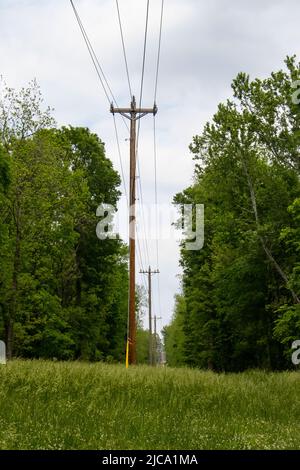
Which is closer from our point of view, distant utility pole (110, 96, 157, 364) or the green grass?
the green grass

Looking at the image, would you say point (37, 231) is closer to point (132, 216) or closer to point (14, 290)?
point (14, 290)

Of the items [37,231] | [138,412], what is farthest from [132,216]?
[138,412]

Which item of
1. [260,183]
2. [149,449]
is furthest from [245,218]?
[149,449]

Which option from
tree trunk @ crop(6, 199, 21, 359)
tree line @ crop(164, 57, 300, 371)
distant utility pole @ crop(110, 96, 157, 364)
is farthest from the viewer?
tree line @ crop(164, 57, 300, 371)

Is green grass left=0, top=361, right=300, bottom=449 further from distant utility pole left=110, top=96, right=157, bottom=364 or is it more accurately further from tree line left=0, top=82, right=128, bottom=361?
tree line left=0, top=82, right=128, bottom=361

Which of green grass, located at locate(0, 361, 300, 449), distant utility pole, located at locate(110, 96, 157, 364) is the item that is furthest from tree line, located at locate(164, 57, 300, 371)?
green grass, located at locate(0, 361, 300, 449)

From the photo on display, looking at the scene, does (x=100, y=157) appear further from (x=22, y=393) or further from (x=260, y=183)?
(x=22, y=393)

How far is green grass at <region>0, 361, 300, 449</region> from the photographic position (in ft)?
21.9

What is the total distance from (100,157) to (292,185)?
47.1 feet

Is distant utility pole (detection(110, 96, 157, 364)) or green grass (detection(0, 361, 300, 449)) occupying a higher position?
distant utility pole (detection(110, 96, 157, 364))

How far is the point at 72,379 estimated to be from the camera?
10.6 metres

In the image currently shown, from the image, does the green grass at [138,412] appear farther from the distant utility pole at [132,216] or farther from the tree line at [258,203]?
the tree line at [258,203]

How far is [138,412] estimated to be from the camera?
332 inches
